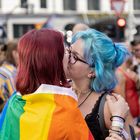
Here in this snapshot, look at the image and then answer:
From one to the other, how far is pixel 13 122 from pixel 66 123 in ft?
0.85

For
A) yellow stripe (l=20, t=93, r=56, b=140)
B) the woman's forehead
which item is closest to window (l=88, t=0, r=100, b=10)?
the woman's forehead

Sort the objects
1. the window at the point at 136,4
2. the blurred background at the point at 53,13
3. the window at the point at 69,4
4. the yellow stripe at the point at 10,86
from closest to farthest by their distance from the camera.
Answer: the yellow stripe at the point at 10,86 < the blurred background at the point at 53,13 < the window at the point at 69,4 < the window at the point at 136,4

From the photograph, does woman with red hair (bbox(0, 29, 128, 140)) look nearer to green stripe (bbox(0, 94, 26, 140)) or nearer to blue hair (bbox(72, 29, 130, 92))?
green stripe (bbox(0, 94, 26, 140))

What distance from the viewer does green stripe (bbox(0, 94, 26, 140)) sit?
2.45m

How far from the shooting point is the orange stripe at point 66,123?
7.86ft

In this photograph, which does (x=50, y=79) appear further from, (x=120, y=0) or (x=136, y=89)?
(x=120, y=0)

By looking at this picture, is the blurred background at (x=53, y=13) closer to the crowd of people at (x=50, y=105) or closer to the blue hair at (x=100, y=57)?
the blue hair at (x=100, y=57)

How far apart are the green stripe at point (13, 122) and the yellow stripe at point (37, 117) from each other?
0.9 inches

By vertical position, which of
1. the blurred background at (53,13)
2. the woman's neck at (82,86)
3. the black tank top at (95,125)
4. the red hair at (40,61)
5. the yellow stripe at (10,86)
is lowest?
the blurred background at (53,13)

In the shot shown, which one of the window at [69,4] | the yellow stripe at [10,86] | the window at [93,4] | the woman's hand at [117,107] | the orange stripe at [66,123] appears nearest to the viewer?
the orange stripe at [66,123]

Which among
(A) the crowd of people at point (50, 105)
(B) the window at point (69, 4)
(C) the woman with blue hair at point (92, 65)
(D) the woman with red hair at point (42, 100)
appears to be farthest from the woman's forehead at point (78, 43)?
(B) the window at point (69, 4)

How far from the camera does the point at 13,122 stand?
2.45m

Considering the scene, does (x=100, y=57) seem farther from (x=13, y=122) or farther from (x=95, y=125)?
(x=13, y=122)

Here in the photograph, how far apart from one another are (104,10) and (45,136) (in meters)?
42.1
